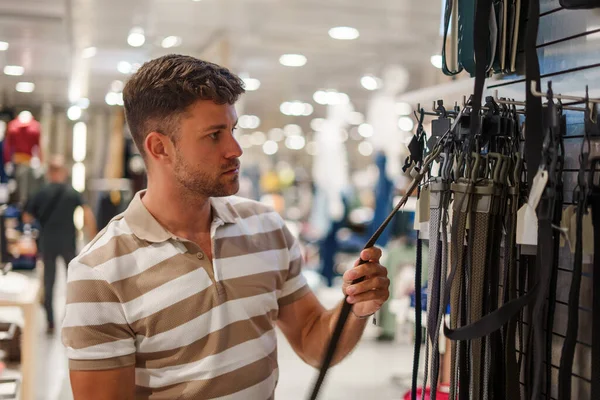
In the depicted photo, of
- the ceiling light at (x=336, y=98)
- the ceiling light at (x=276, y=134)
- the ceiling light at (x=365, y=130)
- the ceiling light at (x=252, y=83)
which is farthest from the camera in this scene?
the ceiling light at (x=276, y=134)

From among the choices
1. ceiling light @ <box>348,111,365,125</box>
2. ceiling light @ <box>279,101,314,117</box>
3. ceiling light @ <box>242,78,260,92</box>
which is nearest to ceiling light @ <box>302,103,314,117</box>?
ceiling light @ <box>279,101,314,117</box>

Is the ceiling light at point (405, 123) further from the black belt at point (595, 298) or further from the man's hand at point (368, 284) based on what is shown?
the black belt at point (595, 298)

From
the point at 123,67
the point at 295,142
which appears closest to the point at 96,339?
the point at 123,67

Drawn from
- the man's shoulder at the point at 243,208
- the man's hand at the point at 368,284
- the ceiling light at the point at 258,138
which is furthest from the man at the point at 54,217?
the ceiling light at the point at 258,138

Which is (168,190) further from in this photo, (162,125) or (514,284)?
(514,284)

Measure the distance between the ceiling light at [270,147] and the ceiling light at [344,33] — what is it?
687 inches

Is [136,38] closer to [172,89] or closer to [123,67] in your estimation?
[123,67]

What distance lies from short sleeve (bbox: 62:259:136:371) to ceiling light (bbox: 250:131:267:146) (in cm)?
1956

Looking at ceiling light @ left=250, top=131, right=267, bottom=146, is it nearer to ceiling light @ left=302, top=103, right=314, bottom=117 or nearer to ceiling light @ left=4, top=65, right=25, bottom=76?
ceiling light @ left=302, top=103, right=314, bottom=117

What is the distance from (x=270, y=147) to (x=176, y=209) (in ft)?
84.1

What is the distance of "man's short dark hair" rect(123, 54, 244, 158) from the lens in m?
1.50

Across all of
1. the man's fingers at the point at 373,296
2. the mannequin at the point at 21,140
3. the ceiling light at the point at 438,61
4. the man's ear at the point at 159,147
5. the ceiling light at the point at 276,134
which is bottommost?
the man's fingers at the point at 373,296

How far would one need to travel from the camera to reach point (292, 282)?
1769 millimetres

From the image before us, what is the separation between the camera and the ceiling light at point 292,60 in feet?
28.4
